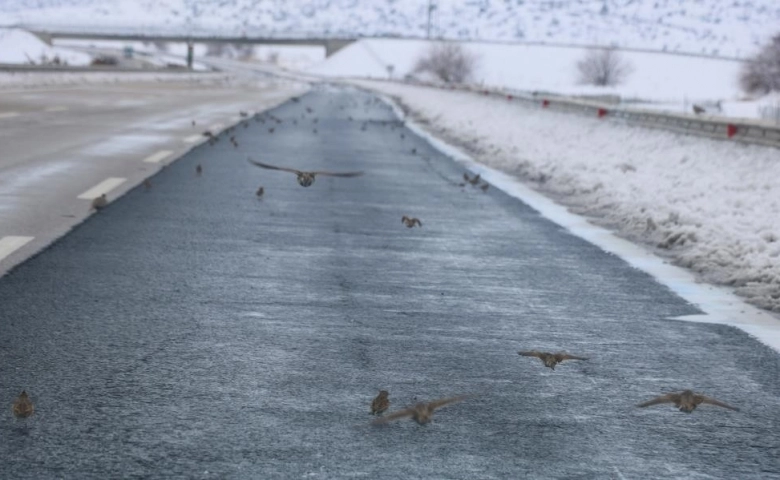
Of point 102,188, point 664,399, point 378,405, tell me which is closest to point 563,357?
point 664,399

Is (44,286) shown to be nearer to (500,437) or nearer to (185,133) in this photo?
(500,437)

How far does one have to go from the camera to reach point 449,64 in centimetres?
14788

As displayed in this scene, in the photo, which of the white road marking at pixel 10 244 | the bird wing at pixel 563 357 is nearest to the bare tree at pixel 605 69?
the white road marking at pixel 10 244

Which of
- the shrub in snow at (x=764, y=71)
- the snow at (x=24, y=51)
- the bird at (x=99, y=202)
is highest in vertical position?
the bird at (x=99, y=202)

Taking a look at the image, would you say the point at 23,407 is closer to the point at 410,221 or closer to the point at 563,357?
the point at 563,357

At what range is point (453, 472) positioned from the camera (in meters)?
4.18

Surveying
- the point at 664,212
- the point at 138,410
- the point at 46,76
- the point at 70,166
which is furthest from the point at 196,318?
the point at 46,76

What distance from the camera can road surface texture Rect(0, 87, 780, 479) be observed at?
434 cm

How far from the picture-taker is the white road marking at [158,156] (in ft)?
54.2

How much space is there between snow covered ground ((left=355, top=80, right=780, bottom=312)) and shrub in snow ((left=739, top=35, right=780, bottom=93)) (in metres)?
55.7

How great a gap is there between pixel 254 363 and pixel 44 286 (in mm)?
2232

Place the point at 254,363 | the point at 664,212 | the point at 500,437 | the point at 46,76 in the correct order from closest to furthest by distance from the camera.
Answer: the point at 500,437 → the point at 254,363 → the point at 664,212 → the point at 46,76

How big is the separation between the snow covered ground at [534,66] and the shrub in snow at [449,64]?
315 cm

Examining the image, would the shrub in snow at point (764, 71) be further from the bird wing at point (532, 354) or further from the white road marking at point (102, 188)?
the bird wing at point (532, 354)
